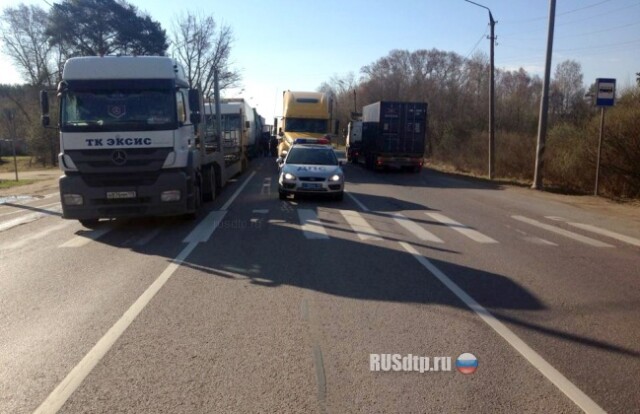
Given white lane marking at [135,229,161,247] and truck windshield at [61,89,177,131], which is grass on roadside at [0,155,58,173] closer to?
truck windshield at [61,89,177,131]

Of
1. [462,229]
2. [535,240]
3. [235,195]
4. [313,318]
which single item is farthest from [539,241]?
[235,195]

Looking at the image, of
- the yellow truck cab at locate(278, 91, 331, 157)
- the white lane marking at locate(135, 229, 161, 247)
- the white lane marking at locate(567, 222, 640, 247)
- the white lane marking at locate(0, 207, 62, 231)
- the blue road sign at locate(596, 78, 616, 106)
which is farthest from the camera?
→ the yellow truck cab at locate(278, 91, 331, 157)

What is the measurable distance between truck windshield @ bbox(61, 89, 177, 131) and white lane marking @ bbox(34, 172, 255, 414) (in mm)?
4241

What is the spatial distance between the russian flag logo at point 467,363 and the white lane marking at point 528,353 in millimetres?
460

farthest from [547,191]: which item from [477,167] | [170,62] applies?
[170,62]

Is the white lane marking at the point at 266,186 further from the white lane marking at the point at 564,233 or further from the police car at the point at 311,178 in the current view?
the white lane marking at the point at 564,233

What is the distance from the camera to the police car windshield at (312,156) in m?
16.8

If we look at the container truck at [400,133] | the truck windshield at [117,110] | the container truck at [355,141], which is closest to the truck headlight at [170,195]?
the truck windshield at [117,110]

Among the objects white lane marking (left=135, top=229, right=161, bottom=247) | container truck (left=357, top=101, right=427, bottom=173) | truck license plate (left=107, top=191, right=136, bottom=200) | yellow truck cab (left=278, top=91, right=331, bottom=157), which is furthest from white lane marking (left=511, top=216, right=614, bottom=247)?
container truck (left=357, top=101, right=427, bottom=173)

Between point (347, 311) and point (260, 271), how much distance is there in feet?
7.10

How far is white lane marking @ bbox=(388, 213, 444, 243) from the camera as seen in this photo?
34.7 ft

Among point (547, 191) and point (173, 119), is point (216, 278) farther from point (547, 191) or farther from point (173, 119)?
point (547, 191)

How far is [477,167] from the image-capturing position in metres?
33.1

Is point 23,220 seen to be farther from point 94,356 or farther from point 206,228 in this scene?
point 94,356
